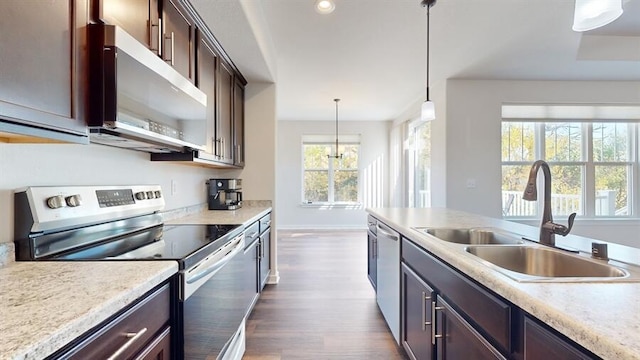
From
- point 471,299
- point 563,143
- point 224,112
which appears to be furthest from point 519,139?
point 471,299

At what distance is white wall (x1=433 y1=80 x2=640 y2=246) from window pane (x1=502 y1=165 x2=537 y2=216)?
412 mm

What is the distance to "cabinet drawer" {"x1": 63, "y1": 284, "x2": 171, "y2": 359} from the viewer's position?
692 mm

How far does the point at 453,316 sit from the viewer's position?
1212 millimetres

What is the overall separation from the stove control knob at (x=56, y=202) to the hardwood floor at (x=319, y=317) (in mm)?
1410

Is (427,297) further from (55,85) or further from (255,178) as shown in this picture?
(255,178)

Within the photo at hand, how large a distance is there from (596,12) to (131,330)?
6.48ft

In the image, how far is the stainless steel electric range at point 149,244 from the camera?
3.66 feet

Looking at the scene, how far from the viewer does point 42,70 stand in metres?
0.90

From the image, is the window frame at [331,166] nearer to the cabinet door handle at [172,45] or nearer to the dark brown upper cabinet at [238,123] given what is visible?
the dark brown upper cabinet at [238,123]

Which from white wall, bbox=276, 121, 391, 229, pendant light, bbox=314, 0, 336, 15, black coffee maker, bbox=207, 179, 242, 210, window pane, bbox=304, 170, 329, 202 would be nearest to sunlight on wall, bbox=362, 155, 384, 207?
white wall, bbox=276, 121, 391, 229

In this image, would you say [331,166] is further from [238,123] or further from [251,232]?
[251,232]

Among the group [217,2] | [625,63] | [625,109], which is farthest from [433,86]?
[217,2]

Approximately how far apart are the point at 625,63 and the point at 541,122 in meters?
1.12

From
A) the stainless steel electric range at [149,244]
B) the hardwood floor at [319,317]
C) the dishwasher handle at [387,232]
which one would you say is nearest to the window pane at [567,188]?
the hardwood floor at [319,317]
